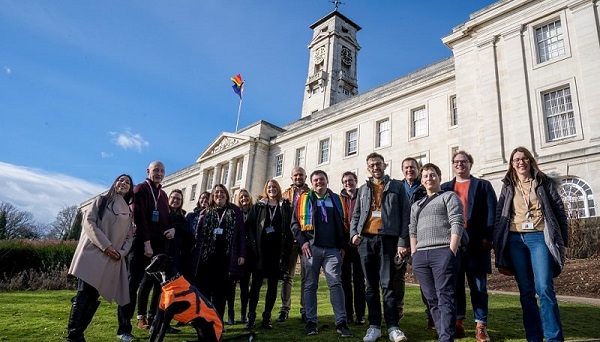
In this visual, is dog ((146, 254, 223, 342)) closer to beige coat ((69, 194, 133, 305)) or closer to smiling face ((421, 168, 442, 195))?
beige coat ((69, 194, 133, 305))

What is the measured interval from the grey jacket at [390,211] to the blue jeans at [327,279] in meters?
0.43

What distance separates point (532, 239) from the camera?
4062 mm

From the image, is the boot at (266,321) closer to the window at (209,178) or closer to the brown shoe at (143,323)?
the brown shoe at (143,323)

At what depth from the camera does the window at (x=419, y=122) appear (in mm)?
23172

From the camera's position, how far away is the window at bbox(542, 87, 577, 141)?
15.7 meters

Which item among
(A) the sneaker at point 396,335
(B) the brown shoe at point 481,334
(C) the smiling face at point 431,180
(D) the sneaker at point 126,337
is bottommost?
(D) the sneaker at point 126,337

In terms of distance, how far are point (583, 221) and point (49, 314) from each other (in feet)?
50.0

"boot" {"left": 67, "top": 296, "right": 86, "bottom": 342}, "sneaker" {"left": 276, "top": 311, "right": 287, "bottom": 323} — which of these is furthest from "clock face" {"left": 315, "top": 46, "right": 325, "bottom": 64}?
"boot" {"left": 67, "top": 296, "right": 86, "bottom": 342}

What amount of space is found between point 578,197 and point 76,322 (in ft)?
55.7

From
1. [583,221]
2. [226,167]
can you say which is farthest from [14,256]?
[226,167]

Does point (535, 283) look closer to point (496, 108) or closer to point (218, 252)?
point (218, 252)

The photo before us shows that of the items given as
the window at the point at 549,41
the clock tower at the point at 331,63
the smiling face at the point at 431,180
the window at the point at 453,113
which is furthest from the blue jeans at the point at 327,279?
the clock tower at the point at 331,63

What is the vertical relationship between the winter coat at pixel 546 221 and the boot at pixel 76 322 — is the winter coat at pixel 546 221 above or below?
above

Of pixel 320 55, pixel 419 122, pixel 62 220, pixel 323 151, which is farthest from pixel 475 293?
pixel 62 220
